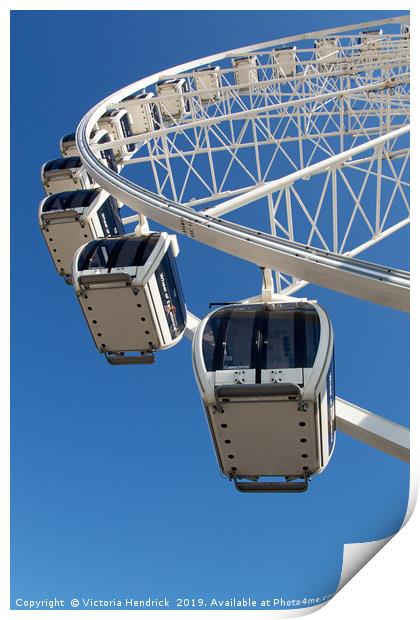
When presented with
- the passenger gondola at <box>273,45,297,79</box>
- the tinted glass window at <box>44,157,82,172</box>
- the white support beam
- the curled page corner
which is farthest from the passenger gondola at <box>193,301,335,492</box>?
the passenger gondola at <box>273,45,297,79</box>

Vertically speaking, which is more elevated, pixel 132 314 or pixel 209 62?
pixel 209 62

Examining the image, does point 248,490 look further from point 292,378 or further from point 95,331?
point 95,331

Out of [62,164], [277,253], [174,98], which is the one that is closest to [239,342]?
[277,253]

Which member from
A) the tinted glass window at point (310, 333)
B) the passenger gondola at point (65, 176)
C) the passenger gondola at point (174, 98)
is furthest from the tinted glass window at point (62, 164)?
the tinted glass window at point (310, 333)

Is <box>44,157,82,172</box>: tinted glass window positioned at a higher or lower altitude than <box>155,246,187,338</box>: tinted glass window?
higher

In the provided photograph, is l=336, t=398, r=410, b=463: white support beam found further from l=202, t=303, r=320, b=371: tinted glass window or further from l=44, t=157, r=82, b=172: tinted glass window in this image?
l=44, t=157, r=82, b=172: tinted glass window

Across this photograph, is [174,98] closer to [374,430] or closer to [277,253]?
[277,253]

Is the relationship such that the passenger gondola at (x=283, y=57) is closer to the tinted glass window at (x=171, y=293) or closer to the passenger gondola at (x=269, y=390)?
the tinted glass window at (x=171, y=293)

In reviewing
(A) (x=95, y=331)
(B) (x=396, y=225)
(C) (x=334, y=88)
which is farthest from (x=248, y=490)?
(C) (x=334, y=88)
